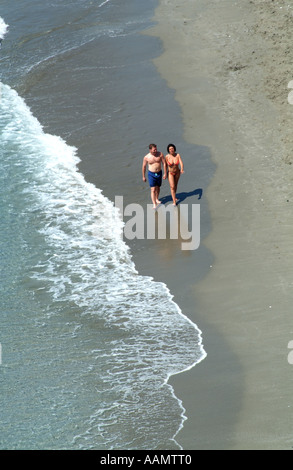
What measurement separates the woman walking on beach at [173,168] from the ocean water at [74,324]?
129 cm

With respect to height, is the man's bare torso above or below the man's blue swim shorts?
above

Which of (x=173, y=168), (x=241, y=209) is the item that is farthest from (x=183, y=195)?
(x=241, y=209)

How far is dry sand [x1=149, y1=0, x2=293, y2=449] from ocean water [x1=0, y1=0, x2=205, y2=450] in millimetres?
485

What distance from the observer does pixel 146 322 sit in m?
10.7

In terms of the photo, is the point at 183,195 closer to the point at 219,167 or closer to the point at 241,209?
the point at 219,167

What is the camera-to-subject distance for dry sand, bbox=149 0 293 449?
28.8 feet

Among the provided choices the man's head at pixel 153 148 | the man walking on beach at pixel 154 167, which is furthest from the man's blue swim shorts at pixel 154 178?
the man's head at pixel 153 148

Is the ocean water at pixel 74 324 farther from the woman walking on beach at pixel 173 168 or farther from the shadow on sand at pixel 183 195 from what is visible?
the woman walking on beach at pixel 173 168

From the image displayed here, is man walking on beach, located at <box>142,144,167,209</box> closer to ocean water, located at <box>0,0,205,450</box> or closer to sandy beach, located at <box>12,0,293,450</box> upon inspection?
sandy beach, located at <box>12,0,293,450</box>

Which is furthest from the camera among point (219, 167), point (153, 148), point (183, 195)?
point (219, 167)

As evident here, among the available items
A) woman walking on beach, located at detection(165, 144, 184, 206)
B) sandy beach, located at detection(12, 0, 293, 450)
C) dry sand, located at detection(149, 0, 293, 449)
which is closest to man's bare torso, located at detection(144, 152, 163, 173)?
woman walking on beach, located at detection(165, 144, 184, 206)

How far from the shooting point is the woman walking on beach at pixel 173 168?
13.4 m

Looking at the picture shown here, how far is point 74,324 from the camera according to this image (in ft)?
35.2

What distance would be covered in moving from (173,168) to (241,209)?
1630mm
